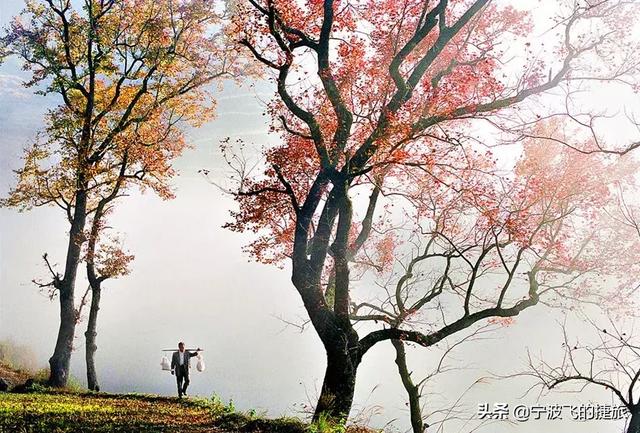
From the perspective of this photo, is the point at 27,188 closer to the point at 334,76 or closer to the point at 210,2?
the point at 210,2

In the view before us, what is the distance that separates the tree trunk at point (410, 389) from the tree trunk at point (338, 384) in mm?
2219

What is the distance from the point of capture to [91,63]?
66.1 ft

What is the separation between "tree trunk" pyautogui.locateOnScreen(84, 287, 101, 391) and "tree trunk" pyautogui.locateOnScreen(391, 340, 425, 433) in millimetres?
11868

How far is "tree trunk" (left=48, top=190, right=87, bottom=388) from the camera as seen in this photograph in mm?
19797

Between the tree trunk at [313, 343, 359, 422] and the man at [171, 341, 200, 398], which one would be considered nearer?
the tree trunk at [313, 343, 359, 422]

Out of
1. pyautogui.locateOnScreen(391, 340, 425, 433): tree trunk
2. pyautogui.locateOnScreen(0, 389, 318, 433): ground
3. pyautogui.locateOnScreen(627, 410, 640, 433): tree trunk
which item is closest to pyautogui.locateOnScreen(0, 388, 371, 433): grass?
pyautogui.locateOnScreen(0, 389, 318, 433): ground

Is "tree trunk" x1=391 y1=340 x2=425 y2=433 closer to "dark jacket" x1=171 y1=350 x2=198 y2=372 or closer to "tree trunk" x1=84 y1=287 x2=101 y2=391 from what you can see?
"dark jacket" x1=171 y1=350 x2=198 y2=372

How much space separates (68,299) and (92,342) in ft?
5.90

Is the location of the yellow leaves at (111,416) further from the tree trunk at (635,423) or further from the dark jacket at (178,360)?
the tree trunk at (635,423)

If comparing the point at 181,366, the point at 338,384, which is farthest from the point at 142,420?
the point at 181,366

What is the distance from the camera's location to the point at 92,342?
68.2 feet

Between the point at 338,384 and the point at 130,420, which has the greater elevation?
the point at 338,384

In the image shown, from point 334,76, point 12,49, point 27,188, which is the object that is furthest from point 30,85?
point 334,76

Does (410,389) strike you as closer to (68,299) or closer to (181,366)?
(181,366)
